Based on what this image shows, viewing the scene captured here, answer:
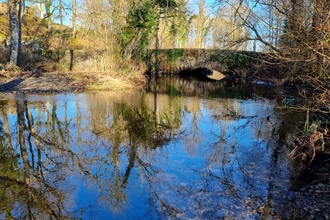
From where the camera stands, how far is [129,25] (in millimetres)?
19281

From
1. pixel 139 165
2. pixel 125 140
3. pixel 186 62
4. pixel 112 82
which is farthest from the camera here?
pixel 186 62

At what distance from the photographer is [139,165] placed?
4875 millimetres

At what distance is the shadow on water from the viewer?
355 cm

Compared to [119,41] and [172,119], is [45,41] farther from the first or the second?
[172,119]

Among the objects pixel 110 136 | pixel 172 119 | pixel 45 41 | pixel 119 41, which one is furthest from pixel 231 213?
pixel 45 41

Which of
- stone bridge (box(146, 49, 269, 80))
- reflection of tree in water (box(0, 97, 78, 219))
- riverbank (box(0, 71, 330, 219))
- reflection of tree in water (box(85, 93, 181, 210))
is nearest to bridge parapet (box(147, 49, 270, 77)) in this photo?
stone bridge (box(146, 49, 269, 80))

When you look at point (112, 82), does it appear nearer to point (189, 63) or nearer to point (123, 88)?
point (123, 88)

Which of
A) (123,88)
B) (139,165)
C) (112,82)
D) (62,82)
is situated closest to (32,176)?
(139,165)

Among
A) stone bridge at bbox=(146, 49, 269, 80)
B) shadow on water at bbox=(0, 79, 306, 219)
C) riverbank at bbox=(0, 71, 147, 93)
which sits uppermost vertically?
stone bridge at bbox=(146, 49, 269, 80)

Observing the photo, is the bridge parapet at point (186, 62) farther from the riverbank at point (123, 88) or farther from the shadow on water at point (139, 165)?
the shadow on water at point (139, 165)

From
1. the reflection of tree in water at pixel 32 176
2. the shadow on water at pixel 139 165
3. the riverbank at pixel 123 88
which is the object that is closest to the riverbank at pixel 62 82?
the riverbank at pixel 123 88

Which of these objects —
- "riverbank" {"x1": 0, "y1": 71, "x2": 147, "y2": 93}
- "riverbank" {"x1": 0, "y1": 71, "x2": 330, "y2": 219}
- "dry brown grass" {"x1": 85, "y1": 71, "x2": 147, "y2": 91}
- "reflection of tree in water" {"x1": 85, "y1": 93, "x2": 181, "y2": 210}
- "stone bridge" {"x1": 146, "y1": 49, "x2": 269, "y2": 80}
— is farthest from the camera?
"stone bridge" {"x1": 146, "y1": 49, "x2": 269, "y2": 80}

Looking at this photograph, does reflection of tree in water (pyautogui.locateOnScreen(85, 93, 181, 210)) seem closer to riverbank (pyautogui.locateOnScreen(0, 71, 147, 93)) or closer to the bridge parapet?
riverbank (pyautogui.locateOnScreen(0, 71, 147, 93))

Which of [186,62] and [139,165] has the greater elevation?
[186,62]
